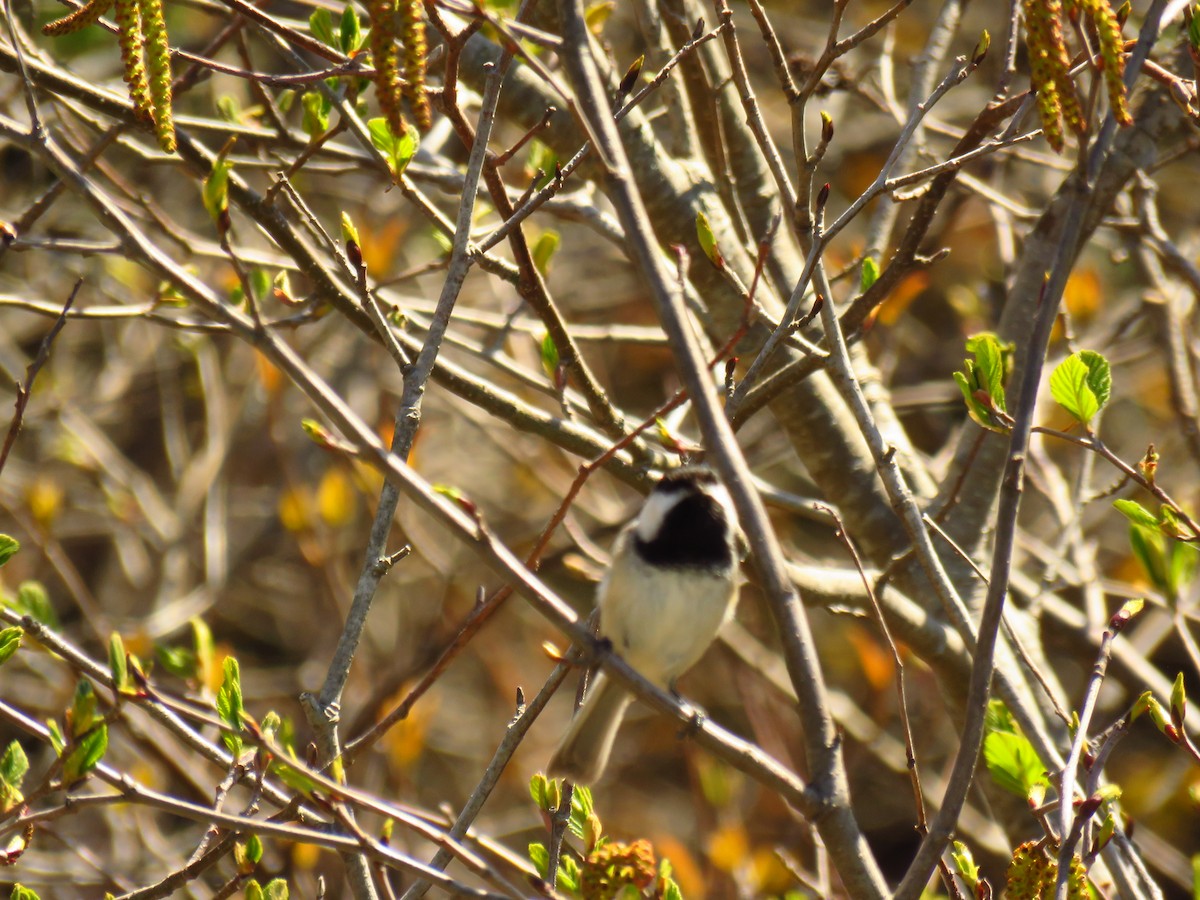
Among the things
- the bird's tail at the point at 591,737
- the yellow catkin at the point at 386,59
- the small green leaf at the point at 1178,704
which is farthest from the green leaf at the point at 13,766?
the small green leaf at the point at 1178,704

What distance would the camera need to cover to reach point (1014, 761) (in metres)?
2.27

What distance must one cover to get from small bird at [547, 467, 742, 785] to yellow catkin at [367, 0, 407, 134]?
1377mm

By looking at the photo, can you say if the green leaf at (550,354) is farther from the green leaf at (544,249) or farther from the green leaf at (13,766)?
the green leaf at (13,766)

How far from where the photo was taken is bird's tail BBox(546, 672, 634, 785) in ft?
9.92

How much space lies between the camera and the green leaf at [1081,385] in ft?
7.63

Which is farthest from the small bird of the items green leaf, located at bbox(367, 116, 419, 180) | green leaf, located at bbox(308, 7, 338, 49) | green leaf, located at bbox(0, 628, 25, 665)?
green leaf, located at bbox(308, 7, 338, 49)

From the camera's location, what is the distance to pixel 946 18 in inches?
150

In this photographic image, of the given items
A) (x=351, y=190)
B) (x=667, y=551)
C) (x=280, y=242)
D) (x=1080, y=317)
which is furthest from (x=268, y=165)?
(x=351, y=190)

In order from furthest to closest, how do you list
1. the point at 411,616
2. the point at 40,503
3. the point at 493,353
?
the point at 411,616 → the point at 40,503 → the point at 493,353

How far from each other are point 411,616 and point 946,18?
4.86m

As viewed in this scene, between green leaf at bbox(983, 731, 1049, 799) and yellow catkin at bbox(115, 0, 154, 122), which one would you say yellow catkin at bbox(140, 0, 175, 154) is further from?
green leaf at bbox(983, 731, 1049, 799)

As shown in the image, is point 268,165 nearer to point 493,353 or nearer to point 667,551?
point 493,353

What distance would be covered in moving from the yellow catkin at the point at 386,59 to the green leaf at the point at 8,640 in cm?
125

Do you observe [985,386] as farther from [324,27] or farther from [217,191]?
[324,27]
